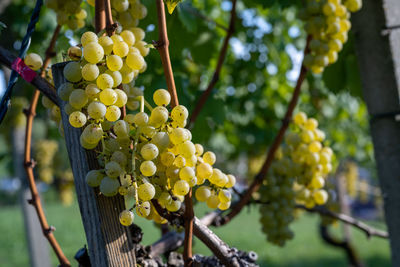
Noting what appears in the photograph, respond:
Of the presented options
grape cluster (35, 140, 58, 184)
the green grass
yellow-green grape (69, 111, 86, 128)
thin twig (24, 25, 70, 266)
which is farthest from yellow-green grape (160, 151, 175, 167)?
grape cluster (35, 140, 58, 184)

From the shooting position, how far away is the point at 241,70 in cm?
298

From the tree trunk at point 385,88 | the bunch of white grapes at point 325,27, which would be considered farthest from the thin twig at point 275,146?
the tree trunk at point 385,88

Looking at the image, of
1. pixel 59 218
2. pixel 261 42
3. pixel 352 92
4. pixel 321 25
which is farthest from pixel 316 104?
pixel 59 218

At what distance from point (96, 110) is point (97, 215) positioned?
17 centimetres

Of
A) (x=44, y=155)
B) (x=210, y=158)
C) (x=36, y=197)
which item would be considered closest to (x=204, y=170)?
(x=210, y=158)

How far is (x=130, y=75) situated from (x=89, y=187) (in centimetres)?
19

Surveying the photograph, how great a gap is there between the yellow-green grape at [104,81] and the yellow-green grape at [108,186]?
13cm

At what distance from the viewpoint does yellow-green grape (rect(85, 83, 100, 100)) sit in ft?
1.89

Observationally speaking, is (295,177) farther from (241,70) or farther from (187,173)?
(241,70)

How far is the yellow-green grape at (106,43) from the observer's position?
0.59 metres

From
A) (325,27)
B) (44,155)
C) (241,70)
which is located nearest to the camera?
(325,27)

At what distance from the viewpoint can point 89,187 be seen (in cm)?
62

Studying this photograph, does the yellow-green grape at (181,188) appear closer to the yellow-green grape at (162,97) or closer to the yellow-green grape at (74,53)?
the yellow-green grape at (162,97)

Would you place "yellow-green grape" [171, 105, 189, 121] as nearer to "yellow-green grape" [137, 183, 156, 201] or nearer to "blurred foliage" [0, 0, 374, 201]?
"yellow-green grape" [137, 183, 156, 201]
